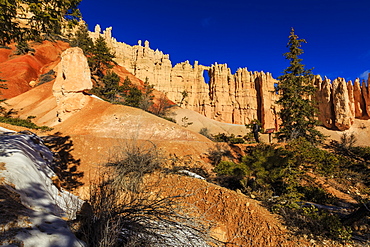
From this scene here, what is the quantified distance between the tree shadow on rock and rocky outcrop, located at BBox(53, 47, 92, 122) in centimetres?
864

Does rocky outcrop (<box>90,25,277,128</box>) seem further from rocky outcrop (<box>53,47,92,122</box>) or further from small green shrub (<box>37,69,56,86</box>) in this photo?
rocky outcrop (<box>53,47,92,122</box>)

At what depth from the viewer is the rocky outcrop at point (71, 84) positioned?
17297 mm

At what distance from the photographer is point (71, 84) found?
17.4 m

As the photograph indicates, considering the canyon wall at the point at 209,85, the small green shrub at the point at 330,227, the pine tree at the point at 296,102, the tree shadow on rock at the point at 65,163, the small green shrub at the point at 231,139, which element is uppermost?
the canyon wall at the point at 209,85

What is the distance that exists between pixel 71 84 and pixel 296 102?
21.4 metres

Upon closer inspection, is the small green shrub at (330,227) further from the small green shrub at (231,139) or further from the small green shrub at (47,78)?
the small green shrub at (47,78)

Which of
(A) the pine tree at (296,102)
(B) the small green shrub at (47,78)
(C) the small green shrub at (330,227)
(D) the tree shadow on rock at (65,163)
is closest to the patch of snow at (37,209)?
(D) the tree shadow on rock at (65,163)

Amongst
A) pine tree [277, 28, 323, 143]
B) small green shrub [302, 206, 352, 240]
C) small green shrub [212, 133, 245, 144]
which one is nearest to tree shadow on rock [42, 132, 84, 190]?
small green shrub [302, 206, 352, 240]

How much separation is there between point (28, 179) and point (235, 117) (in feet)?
191

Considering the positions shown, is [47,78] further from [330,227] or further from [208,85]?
[208,85]

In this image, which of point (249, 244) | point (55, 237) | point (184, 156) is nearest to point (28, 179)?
point (55, 237)

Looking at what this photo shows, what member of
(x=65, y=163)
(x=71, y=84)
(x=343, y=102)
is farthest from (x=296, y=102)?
(x=343, y=102)

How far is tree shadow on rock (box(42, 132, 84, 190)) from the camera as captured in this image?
597cm

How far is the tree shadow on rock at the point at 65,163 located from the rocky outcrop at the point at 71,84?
8645 millimetres
